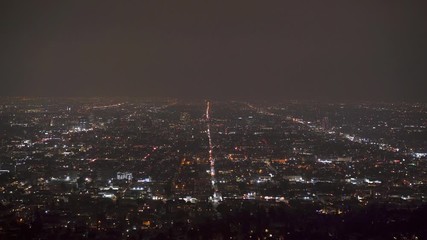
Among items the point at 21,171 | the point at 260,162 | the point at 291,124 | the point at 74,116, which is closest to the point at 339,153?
the point at 260,162

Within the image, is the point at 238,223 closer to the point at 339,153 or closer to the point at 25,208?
the point at 25,208

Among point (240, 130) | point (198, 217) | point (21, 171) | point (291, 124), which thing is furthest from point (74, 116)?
point (198, 217)

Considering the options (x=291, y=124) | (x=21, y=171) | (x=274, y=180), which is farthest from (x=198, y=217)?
(x=291, y=124)

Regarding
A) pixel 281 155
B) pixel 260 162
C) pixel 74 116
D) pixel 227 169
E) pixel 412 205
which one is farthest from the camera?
pixel 74 116

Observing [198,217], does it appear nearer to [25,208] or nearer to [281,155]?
[25,208]

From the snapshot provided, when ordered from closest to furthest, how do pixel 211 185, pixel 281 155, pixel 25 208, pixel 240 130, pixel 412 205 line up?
pixel 25 208, pixel 412 205, pixel 211 185, pixel 281 155, pixel 240 130

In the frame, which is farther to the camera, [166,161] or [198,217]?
[166,161]

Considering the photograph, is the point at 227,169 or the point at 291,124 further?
the point at 291,124

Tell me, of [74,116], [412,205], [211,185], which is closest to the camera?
[412,205]

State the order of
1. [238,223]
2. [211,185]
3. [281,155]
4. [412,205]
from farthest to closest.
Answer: [281,155] < [211,185] < [412,205] < [238,223]
